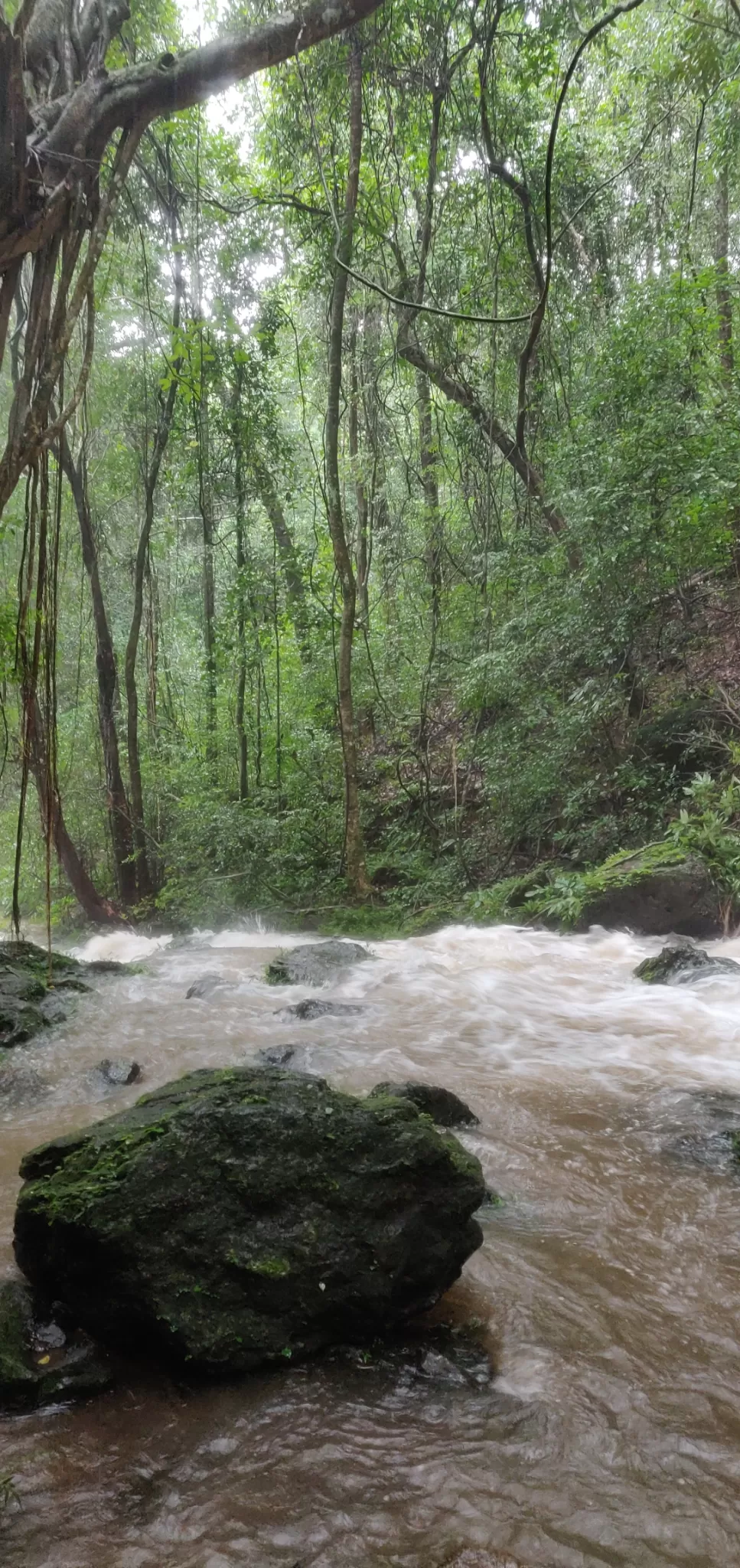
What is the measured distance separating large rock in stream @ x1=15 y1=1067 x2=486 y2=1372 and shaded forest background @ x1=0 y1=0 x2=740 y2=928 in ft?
18.7

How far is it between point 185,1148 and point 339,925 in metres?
7.70

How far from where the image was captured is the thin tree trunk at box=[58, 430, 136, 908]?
1111cm

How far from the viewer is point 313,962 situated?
303 inches

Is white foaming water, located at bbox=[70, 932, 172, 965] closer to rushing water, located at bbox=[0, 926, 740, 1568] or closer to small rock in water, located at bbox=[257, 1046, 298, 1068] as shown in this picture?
small rock in water, located at bbox=[257, 1046, 298, 1068]

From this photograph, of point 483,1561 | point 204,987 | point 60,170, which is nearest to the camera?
point 483,1561

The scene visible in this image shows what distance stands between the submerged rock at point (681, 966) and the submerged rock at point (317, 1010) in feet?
7.68

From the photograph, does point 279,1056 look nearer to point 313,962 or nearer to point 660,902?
point 313,962

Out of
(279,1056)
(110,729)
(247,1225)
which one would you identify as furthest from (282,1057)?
(110,729)

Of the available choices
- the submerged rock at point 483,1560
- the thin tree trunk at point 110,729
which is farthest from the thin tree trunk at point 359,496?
the submerged rock at point 483,1560

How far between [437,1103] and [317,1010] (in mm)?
Result: 2347

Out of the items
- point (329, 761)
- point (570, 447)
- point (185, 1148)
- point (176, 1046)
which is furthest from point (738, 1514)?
point (329, 761)

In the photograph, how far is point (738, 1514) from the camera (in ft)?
6.10

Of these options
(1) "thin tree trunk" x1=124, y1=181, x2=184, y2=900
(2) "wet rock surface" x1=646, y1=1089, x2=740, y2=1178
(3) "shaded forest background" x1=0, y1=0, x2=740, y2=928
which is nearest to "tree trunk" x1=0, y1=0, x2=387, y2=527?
(3) "shaded forest background" x1=0, y1=0, x2=740, y2=928

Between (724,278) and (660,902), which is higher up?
(724,278)
